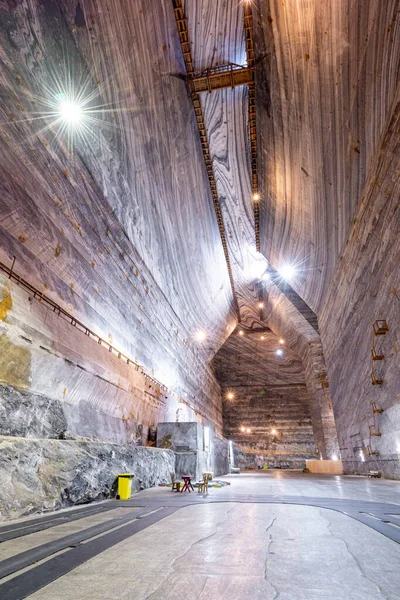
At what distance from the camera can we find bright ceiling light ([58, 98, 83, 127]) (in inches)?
165

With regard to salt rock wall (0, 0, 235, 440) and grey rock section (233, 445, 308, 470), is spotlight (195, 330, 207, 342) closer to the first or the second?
salt rock wall (0, 0, 235, 440)

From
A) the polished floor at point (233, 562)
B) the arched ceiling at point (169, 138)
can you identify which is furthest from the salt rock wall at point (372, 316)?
the polished floor at point (233, 562)

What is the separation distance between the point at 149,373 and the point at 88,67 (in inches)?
235

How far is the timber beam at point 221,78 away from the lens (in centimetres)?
625

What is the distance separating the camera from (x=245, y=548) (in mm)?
1525

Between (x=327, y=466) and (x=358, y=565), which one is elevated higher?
(x=358, y=565)

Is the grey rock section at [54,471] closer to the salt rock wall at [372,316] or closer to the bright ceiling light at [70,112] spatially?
the bright ceiling light at [70,112]

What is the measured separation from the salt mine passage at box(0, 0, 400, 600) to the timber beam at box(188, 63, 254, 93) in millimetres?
42

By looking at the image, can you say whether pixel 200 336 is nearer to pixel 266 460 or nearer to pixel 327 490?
pixel 327 490

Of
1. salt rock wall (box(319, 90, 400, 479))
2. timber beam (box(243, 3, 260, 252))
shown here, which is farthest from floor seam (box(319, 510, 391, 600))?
timber beam (box(243, 3, 260, 252))

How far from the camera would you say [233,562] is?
1314mm

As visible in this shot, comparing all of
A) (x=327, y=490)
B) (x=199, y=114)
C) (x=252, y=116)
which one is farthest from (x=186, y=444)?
(x=252, y=116)

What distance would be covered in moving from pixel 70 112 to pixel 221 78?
12.0 feet

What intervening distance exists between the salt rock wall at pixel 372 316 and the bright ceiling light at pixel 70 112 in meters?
4.33
